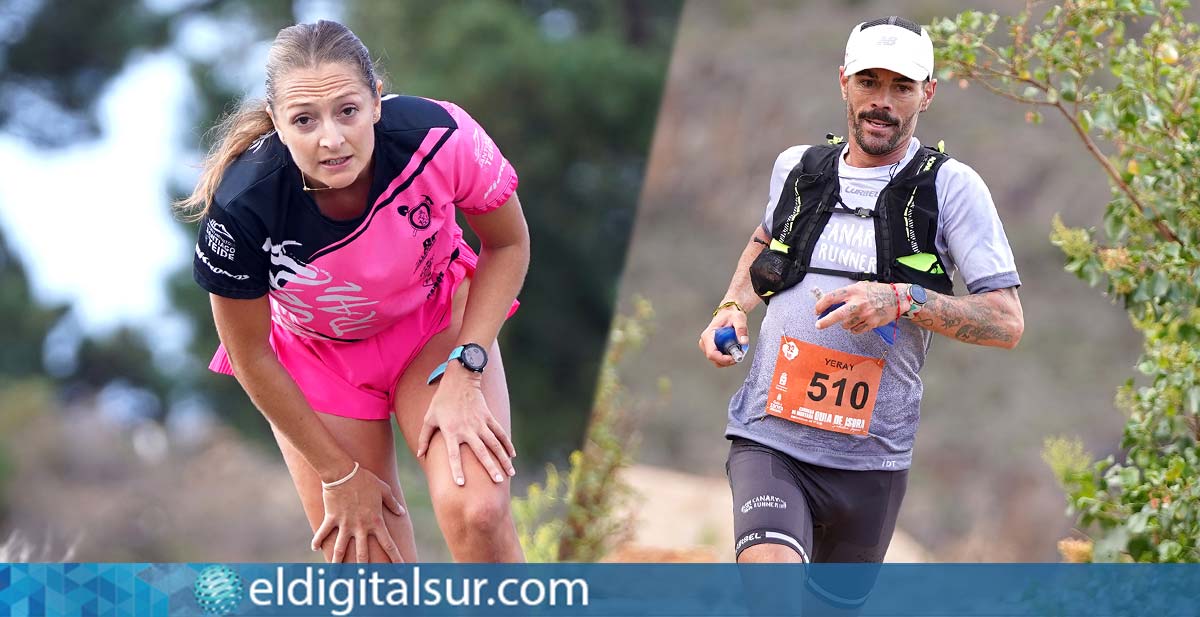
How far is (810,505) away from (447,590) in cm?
81

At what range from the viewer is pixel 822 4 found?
7.62m

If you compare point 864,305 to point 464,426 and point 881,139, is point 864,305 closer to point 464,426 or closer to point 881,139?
point 881,139

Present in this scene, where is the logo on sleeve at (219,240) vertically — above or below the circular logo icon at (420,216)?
below

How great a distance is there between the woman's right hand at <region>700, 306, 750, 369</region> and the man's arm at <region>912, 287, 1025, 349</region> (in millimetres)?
352

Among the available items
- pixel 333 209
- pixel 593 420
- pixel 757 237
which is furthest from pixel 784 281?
pixel 593 420

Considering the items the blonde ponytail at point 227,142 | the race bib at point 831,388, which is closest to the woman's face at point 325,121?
the blonde ponytail at point 227,142

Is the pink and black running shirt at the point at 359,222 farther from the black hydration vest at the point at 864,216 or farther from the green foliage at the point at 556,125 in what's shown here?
the green foliage at the point at 556,125

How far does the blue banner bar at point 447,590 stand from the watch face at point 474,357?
41cm

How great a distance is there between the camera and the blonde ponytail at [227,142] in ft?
8.37

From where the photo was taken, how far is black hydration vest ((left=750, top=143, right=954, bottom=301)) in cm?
250

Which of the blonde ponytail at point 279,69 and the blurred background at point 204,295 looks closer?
Answer: the blonde ponytail at point 279,69

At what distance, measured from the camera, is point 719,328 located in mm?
2596

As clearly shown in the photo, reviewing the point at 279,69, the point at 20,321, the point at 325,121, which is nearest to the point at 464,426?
the point at 325,121

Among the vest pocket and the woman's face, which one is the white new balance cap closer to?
the vest pocket
